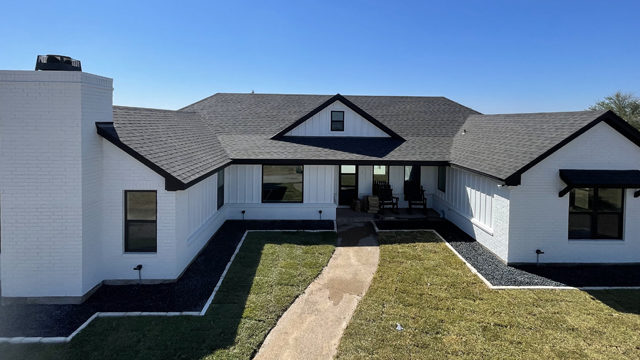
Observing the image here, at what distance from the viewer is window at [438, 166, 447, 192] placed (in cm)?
1739

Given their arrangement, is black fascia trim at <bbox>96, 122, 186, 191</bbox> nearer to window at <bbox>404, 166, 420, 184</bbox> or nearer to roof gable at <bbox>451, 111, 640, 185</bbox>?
roof gable at <bbox>451, 111, 640, 185</bbox>

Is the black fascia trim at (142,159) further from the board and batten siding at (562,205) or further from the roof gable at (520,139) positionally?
the board and batten siding at (562,205)

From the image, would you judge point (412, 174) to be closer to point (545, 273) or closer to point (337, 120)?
point (337, 120)

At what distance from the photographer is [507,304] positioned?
855cm

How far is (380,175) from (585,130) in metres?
9.48

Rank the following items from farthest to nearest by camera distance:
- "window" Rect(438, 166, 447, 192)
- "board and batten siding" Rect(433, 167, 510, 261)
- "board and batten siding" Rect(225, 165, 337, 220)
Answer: "window" Rect(438, 166, 447, 192), "board and batten siding" Rect(225, 165, 337, 220), "board and batten siding" Rect(433, 167, 510, 261)

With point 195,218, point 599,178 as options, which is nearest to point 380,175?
point 599,178

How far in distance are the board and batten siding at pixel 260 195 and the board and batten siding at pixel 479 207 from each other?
207 inches

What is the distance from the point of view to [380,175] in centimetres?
1894

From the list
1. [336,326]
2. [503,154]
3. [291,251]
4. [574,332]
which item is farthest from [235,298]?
[503,154]

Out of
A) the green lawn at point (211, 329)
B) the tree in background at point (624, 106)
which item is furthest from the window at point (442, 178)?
the tree in background at point (624, 106)

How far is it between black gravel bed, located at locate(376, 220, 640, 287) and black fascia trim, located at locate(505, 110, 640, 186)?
2591 mm

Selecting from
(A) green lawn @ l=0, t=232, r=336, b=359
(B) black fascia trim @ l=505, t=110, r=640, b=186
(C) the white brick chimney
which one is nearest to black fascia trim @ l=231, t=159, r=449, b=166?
(B) black fascia trim @ l=505, t=110, r=640, b=186

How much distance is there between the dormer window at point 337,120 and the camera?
17922 millimetres
